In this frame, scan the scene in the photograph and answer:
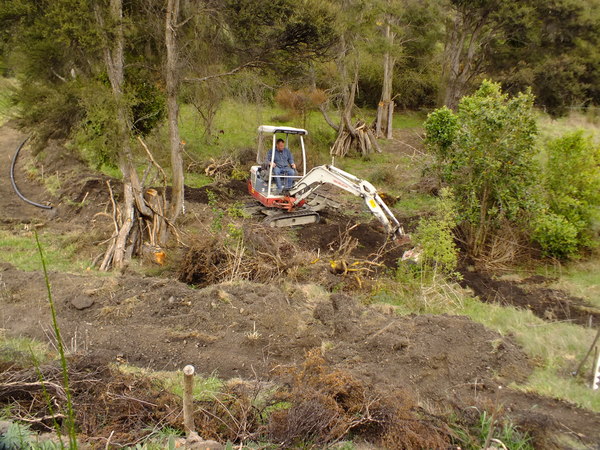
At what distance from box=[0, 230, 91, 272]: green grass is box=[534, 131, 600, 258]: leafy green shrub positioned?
9.53 m

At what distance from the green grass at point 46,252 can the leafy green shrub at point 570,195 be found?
31.3 ft

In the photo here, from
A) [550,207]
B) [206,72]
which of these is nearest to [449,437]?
[550,207]

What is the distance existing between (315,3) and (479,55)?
19.1 metres

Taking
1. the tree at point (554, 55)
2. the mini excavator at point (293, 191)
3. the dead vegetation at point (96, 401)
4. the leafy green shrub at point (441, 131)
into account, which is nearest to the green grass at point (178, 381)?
the dead vegetation at point (96, 401)

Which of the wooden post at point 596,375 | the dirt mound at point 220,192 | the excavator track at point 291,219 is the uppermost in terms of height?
the wooden post at point 596,375

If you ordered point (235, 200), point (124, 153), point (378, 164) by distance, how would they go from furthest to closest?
point (378, 164)
point (235, 200)
point (124, 153)

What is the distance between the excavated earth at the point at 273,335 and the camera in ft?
18.0

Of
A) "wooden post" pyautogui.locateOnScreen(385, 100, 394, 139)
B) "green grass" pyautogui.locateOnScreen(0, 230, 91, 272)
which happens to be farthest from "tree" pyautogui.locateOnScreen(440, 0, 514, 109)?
"green grass" pyautogui.locateOnScreen(0, 230, 91, 272)

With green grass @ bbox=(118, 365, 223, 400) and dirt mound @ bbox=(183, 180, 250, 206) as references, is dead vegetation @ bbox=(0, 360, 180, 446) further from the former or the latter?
dirt mound @ bbox=(183, 180, 250, 206)

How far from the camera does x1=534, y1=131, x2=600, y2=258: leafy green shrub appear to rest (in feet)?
32.7

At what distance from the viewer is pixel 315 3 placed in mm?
10867

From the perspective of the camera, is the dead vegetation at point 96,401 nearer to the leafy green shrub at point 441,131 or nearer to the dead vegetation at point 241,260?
the dead vegetation at point 241,260

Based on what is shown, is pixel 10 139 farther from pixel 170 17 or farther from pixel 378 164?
pixel 378 164

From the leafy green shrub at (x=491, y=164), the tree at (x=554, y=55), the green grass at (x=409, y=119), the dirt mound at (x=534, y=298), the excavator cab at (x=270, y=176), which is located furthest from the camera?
the green grass at (x=409, y=119)
